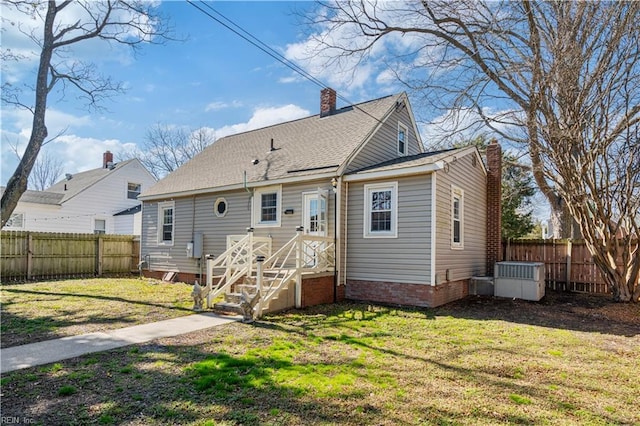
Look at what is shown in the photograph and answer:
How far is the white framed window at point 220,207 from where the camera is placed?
12.2m

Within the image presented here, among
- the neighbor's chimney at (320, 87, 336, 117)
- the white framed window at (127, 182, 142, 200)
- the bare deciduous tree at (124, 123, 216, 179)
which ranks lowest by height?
the white framed window at (127, 182, 142, 200)

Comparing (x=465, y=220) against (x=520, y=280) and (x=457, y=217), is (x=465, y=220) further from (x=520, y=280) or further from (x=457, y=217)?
(x=520, y=280)

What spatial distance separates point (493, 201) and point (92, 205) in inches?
858

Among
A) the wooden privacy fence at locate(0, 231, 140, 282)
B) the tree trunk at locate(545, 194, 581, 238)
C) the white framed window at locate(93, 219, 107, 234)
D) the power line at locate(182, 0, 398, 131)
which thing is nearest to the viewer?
the power line at locate(182, 0, 398, 131)

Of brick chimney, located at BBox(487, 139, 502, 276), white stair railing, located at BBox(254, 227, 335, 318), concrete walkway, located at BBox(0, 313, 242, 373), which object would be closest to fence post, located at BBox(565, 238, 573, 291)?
brick chimney, located at BBox(487, 139, 502, 276)

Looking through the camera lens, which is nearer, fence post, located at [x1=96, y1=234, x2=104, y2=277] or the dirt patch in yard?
the dirt patch in yard

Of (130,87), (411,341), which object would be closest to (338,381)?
(411,341)

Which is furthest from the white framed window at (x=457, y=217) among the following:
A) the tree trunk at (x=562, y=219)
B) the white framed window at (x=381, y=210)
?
the tree trunk at (x=562, y=219)

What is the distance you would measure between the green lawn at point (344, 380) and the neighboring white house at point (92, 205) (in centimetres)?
1817

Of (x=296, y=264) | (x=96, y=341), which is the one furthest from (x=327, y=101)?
(x=96, y=341)

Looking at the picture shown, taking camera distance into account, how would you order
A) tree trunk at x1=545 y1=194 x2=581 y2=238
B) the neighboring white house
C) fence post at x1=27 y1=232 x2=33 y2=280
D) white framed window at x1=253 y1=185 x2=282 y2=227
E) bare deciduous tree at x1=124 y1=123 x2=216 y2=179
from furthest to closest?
bare deciduous tree at x1=124 y1=123 x2=216 y2=179, the neighboring white house, tree trunk at x1=545 y1=194 x2=581 y2=238, fence post at x1=27 y1=232 x2=33 y2=280, white framed window at x1=253 y1=185 x2=282 y2=227

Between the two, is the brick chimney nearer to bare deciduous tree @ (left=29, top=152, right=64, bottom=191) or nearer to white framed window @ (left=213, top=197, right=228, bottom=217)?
white framed window @ (left=213, top=197, right=228, bottom=217)

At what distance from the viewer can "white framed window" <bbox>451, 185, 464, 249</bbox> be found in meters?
10.0

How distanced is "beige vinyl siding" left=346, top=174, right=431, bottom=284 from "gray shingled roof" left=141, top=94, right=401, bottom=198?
5.34 ft
